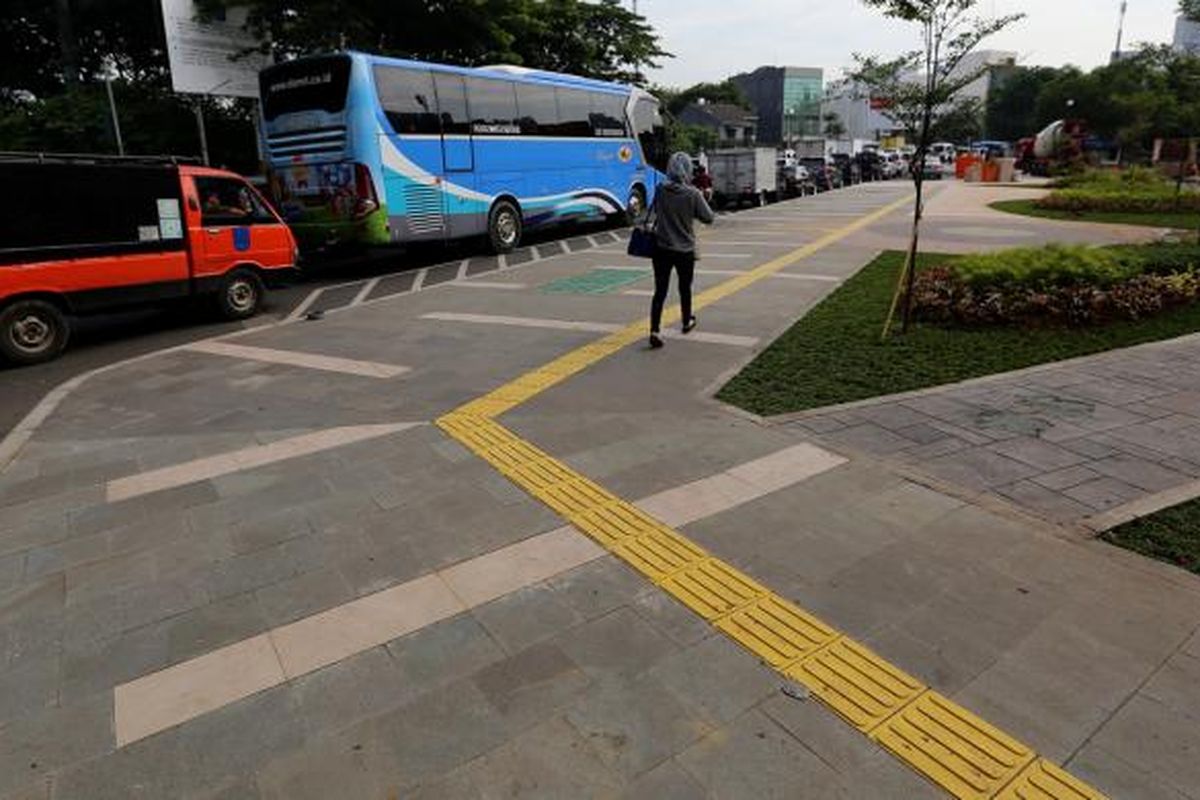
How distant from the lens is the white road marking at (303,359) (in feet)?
25.1

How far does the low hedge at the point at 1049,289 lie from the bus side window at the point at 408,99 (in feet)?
29.0

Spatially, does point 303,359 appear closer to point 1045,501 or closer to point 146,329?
point 146,329

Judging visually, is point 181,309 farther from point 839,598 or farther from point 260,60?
point 839,598

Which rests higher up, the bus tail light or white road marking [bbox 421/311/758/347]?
the bus tail light

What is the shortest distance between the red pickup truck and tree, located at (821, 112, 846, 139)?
341 feet

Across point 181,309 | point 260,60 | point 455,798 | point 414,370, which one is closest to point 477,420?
point 414,370

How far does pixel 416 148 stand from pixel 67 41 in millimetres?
10238

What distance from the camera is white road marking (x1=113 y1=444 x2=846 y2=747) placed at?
2.98 m

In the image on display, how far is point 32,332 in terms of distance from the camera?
27.6 feet

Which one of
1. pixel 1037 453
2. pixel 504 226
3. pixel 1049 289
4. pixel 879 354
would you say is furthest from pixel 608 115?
pixel 1037 453

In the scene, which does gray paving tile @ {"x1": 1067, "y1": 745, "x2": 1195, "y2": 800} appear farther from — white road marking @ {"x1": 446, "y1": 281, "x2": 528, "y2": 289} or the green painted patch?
white road marking @ {"x1": 446, "y1": 281, "x2": 528, "y2": 289}

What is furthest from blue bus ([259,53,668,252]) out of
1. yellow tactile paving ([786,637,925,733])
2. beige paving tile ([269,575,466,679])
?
yellow tactile paving ([786,637,925,733])

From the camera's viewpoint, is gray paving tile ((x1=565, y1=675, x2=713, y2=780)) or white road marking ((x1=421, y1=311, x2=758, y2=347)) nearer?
gray paving tile ((x1=565, y1=675, x2=713, y2=780))

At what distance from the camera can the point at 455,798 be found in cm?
249
